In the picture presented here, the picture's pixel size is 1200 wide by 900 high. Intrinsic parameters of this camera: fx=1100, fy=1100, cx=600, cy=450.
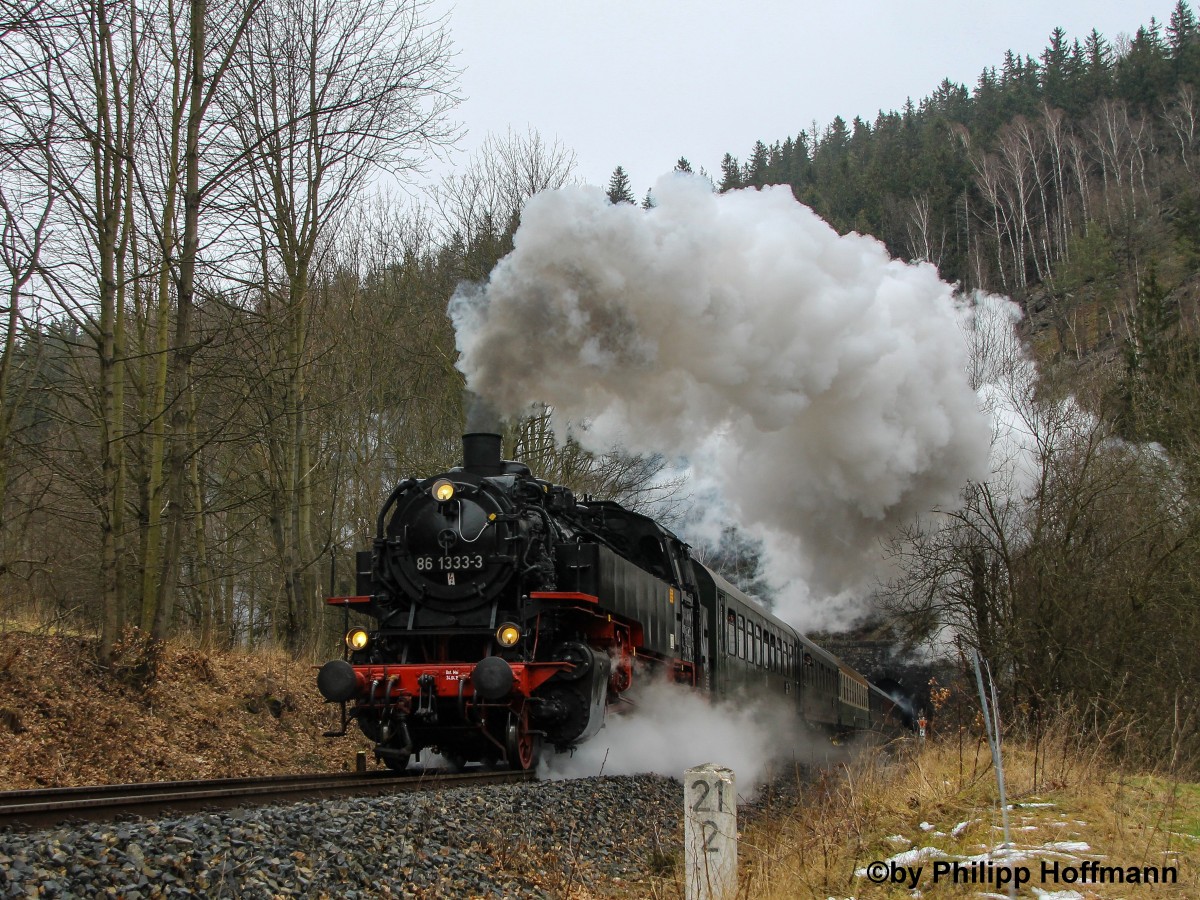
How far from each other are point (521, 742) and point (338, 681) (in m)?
A: 1.74

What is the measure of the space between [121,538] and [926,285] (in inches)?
430

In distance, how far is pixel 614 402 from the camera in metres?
14.5

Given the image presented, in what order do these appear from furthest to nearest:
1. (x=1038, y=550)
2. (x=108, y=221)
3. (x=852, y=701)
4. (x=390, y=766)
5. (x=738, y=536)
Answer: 1. (x=738, y=536)
2. (x=852, y=701)
3. (x=1038, y=550)
4. (x=108, y=221)
5. (x=390, y=766)

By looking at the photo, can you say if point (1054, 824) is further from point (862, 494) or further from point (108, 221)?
point (108, 221)

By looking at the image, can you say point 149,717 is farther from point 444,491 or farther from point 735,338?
point 735,338

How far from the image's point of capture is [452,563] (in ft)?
34.4

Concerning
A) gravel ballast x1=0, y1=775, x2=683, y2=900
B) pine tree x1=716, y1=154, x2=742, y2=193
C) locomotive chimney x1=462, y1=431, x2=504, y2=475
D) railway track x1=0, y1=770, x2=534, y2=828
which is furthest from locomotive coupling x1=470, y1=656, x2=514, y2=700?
pine tree x1=716, y1=154, x2=742, y2=193

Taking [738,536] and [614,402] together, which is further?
[738,536]

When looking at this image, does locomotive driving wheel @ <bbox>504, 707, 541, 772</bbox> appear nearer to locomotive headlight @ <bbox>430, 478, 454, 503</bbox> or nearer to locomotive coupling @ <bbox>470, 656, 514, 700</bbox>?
locomotive coupling @ <bbox>470, 656, 514, 700</bbox>

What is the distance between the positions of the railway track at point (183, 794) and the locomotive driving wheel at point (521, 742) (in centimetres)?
18

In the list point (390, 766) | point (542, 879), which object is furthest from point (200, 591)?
point (542, 879)

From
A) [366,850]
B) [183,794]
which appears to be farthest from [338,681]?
[366,850]

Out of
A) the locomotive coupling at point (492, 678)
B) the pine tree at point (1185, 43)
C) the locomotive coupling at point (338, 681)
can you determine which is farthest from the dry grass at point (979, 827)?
the pine tree at point (1185, 43)

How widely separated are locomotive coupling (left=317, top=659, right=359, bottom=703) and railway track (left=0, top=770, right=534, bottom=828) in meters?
0.70
